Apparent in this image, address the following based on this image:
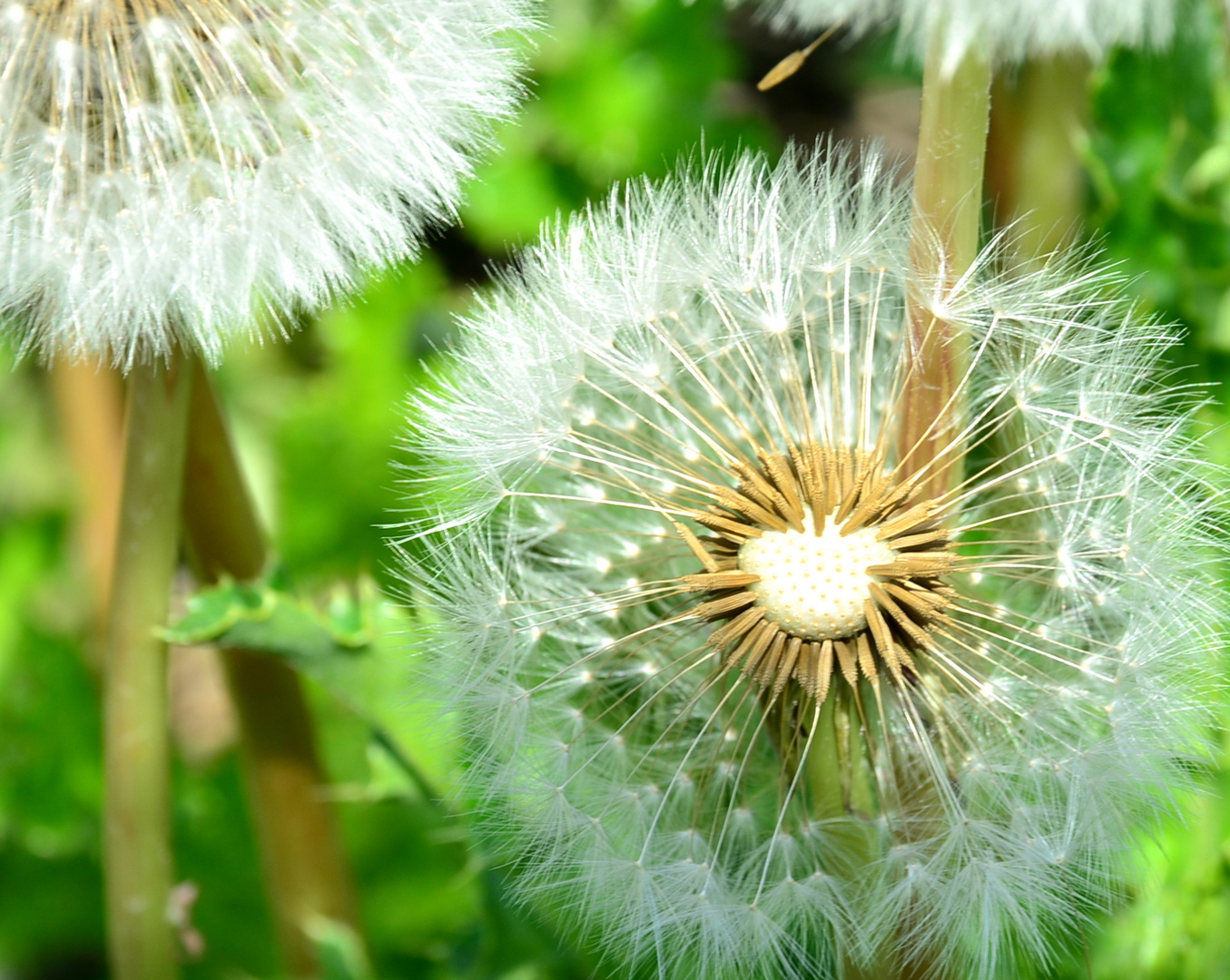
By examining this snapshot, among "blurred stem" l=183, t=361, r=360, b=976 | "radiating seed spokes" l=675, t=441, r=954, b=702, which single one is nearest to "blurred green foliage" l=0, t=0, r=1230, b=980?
"blurred stem" l=183, t=361, r=360, b=976

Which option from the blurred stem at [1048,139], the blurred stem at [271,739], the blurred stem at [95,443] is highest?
the blurred stem at [1048,139]

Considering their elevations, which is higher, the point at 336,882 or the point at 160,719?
the point at 160,719

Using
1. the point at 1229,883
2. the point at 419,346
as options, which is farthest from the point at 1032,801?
the point at 419,346

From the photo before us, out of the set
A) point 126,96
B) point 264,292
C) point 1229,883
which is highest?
point 126,96

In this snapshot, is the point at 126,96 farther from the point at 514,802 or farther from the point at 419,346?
the point at 419,346

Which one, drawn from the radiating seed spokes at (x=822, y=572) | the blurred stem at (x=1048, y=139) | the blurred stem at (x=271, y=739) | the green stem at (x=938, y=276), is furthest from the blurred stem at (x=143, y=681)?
the blurred stem at (x=1048, y=139)

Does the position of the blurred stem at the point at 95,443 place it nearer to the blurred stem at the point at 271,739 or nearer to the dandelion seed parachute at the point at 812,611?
the blurred stem at the point at 271,739

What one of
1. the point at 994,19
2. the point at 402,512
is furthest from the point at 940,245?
the point at 402,512
